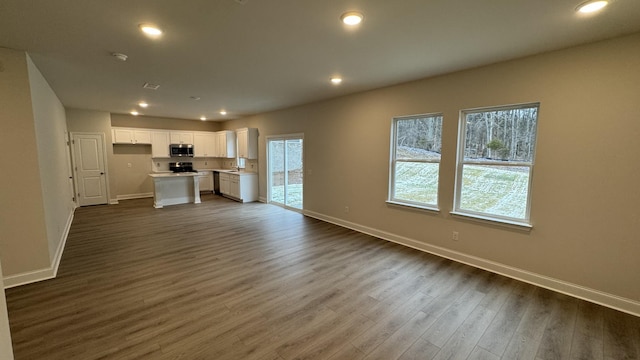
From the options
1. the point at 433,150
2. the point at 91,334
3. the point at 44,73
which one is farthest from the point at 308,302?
the point at 44,73

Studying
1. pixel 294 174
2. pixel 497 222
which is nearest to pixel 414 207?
pixel 497 222

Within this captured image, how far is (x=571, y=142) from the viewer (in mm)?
2854

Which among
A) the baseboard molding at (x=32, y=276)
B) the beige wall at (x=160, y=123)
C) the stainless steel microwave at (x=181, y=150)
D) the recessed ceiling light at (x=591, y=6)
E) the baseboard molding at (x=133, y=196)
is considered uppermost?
the recessed ceiling light at (x=591, y=6)

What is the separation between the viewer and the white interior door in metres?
6.97

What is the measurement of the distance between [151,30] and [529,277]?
4830 millimetres

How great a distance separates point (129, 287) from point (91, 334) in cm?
79

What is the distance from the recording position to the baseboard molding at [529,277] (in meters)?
2.65

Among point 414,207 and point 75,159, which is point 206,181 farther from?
point 414,207

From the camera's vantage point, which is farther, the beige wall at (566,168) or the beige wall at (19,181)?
the beige wall at (19,181)

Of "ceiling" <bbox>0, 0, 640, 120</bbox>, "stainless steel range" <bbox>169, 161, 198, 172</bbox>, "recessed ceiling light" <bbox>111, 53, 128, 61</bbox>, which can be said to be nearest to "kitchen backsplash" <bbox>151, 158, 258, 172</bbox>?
"stainless steel range" <bbox>169, 161, 198, 172</bbox>

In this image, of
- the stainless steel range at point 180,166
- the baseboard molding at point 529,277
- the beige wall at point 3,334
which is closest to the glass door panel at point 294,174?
the baseboard molding at point 529,277

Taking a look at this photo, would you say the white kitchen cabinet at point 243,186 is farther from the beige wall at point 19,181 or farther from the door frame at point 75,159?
the beige wall at point 19,181

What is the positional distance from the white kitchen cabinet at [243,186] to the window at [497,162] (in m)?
5.78

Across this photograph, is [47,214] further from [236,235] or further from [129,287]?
[236,235]
